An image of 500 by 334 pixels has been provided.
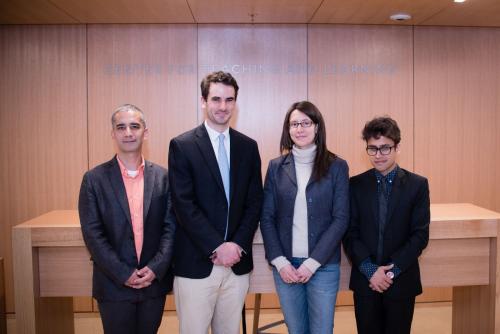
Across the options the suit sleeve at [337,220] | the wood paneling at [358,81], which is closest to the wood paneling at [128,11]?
the wood paneling at [358,81]

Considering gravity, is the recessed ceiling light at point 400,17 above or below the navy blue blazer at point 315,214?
above

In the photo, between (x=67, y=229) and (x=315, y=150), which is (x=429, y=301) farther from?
(x=67, y=229)

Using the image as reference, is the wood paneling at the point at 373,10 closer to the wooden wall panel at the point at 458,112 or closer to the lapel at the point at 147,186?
the wooden wall panel at the point at 458,112

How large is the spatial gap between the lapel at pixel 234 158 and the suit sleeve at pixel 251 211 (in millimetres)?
95

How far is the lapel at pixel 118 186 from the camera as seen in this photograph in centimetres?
235

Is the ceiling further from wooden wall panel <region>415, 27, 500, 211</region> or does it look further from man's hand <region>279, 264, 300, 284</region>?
man's hand <region>279, 264, 300, 284</region>

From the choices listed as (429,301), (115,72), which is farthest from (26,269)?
(429,301)

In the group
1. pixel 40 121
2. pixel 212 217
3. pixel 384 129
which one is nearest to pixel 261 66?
pixel 40 121

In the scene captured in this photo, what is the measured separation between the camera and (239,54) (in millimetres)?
4613

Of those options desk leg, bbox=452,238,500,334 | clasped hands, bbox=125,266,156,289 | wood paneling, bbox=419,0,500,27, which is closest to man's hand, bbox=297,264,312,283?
clasped hands, bbox=125,266,156,289

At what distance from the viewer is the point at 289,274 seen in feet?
7.53

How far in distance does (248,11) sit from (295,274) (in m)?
2.70

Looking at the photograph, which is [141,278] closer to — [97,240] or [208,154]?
[97,240]

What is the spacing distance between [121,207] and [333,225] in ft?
3.64
